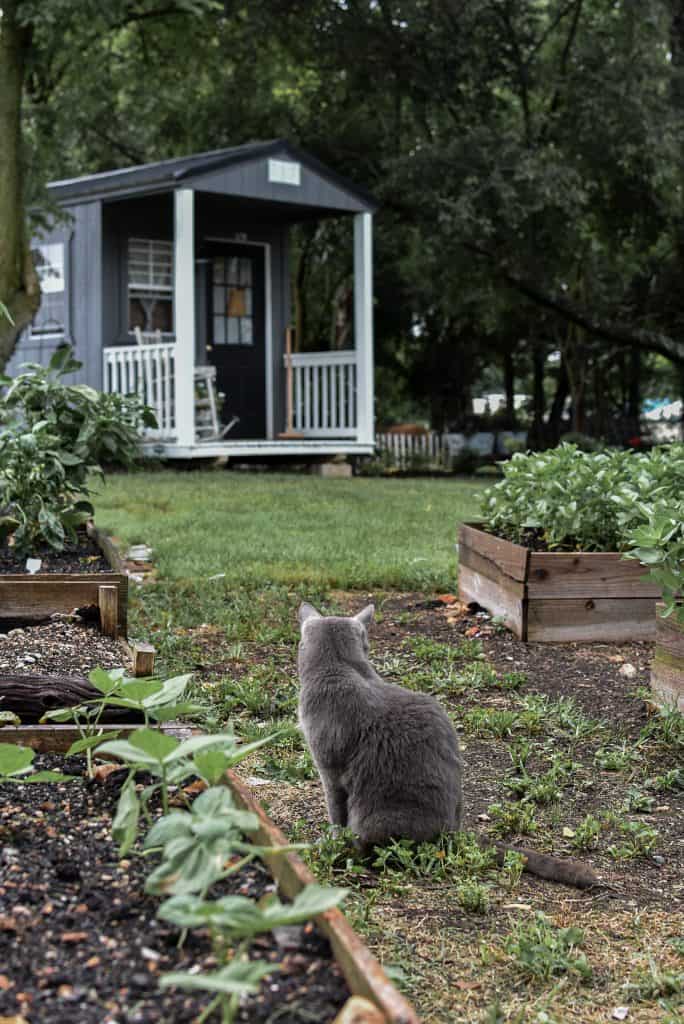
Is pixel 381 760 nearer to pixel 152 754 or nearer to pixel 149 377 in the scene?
pixel 152 754

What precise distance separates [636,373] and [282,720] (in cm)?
2284

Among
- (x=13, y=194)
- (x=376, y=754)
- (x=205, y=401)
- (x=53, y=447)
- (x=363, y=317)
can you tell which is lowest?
(x=376, y=754)

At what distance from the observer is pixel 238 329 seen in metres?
17.5

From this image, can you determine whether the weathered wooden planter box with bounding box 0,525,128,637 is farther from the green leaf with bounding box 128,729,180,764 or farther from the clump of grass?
the green leaf with bounding box 128,729,180,764

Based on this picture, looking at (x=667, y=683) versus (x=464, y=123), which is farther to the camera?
(x=464, y=123)

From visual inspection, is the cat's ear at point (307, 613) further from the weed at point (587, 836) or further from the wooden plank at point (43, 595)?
the wooden plank at point (43, 595)

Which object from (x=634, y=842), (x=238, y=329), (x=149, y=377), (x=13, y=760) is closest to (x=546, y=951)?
(x=634, y=842)

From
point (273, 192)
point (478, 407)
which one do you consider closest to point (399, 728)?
point (273, 192)

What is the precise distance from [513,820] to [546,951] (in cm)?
87

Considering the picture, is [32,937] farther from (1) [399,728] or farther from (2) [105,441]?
(2) [105,441]

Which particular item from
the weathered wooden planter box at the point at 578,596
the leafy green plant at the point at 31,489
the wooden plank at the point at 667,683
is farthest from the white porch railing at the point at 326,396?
the wooden plank at the point at 667,683

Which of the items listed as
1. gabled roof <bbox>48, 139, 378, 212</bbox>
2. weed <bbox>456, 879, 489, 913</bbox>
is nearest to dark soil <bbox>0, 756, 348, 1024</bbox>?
weed <bbox>456, 879, 489, 913</bbox>

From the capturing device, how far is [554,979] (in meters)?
2.70

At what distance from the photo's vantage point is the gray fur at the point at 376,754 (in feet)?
10.7
